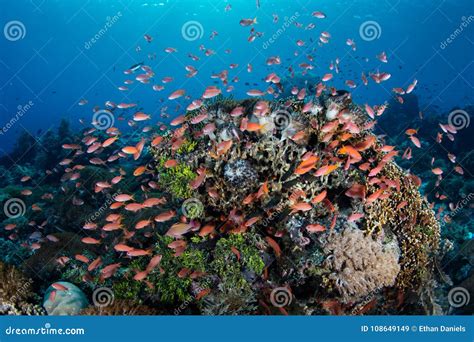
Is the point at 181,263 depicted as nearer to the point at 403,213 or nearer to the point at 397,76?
the point at 403,213

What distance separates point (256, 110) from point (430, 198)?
1300 cm

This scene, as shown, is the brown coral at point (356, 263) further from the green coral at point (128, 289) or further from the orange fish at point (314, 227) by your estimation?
the green coral at point (128, 289)

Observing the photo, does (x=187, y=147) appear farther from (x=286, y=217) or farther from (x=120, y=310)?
(x=120, y=310)

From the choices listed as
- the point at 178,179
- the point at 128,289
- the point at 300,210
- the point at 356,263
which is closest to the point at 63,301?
the point at 128,289

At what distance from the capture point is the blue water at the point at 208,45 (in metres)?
57.6

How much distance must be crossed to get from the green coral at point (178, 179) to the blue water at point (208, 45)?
70.0 feet

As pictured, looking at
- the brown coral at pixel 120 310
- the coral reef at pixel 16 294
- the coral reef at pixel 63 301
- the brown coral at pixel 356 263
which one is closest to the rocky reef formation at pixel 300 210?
the brown coral at pixel 356 263

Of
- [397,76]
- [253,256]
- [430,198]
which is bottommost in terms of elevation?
[253,256]

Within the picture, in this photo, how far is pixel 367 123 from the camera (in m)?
6.25

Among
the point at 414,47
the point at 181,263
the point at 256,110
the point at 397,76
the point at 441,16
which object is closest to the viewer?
the point at 256,110

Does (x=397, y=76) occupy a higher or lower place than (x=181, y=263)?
higher

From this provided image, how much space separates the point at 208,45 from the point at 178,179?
4553 inches

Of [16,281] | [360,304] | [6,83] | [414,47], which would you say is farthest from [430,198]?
[6,83]

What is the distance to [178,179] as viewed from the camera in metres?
6.71
